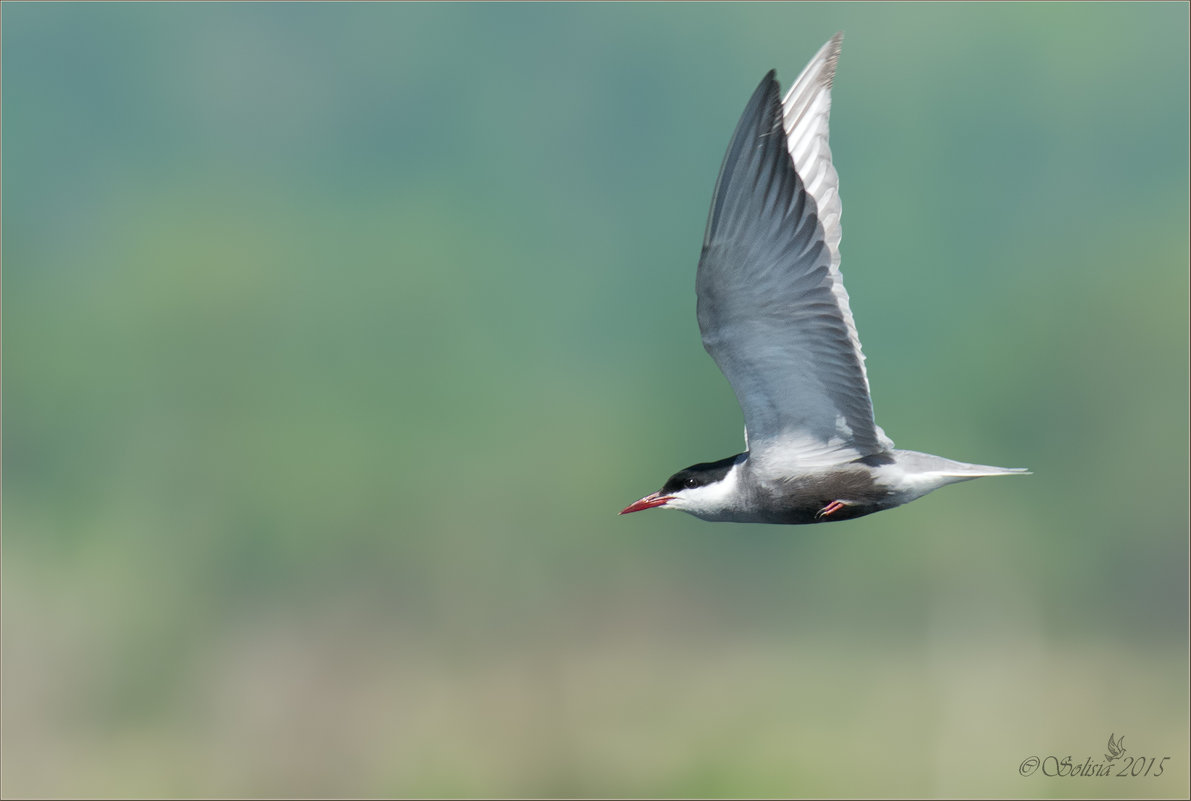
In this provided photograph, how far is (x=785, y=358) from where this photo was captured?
371 centimetres

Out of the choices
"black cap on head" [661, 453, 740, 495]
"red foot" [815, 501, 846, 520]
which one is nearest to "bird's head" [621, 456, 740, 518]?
"black cap on head" [661, 453, 740, 495]

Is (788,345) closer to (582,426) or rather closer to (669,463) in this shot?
(669,463)

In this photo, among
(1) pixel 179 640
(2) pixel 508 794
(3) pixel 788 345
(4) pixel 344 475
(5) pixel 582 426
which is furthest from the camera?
(5) pixel 582 426

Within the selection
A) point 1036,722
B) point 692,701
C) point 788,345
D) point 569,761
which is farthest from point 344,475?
point 788,345

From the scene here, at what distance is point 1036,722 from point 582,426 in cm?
1296

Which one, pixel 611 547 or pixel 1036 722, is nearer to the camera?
pixel 1036 722

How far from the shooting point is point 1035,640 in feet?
72.8

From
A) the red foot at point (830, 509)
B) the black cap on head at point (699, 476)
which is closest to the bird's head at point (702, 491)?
the black cap on head at point (699, 476)

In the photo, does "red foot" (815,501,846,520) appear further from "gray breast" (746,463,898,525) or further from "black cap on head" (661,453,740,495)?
"black cap on head" (661,453,740,495)

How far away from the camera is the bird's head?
12.6ft

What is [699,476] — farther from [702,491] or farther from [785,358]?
[785,358]

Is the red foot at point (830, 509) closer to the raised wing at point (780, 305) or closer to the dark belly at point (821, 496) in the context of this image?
the dark belly at point (821, 496)

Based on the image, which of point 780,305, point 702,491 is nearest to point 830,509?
point 702,491

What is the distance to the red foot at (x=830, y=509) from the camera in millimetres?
3693
